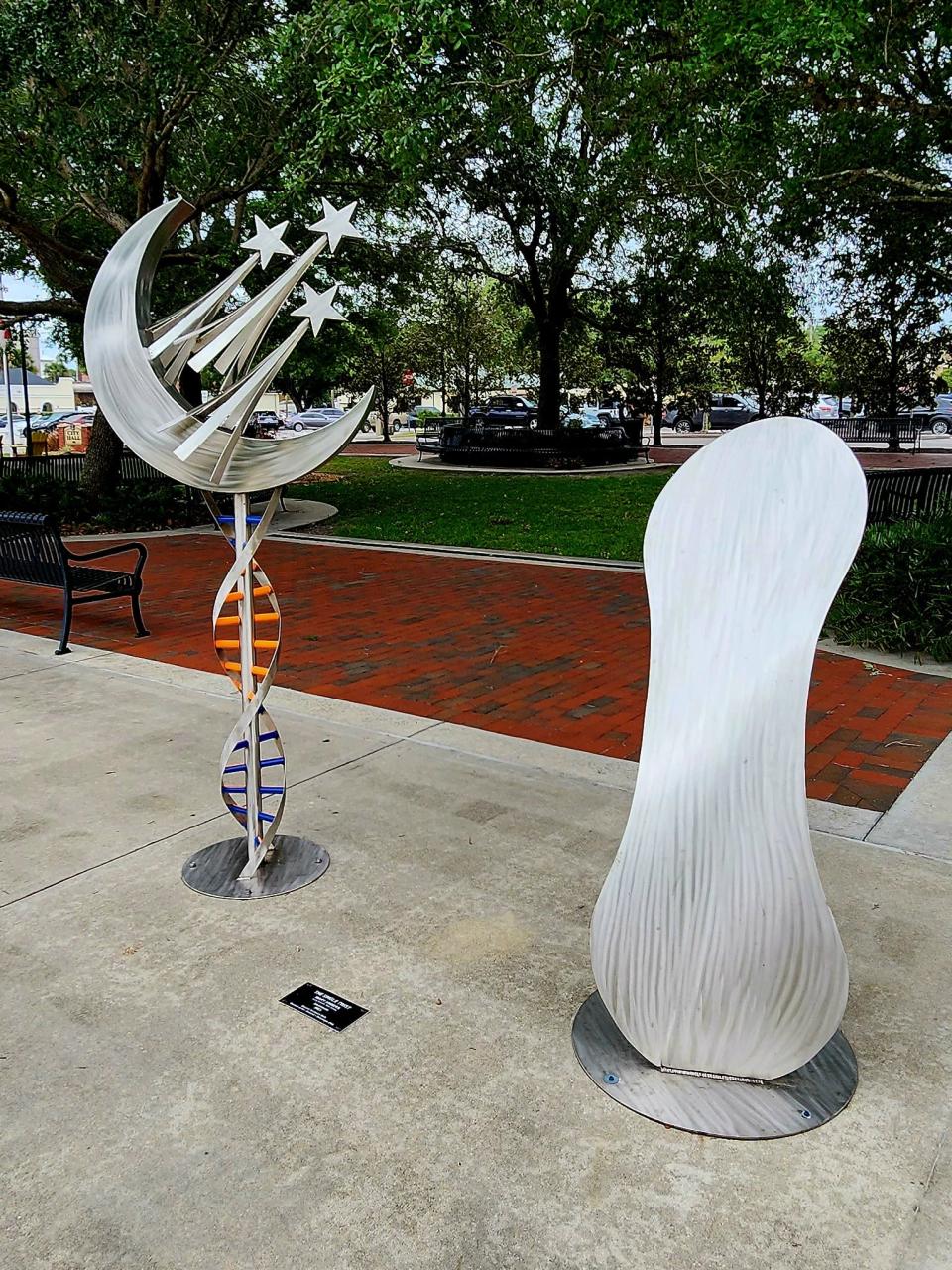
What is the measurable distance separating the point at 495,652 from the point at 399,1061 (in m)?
4.55

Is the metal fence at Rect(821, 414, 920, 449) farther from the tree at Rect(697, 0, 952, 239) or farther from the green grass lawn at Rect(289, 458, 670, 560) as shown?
the tree at Rect(697, 0, 952, 239)

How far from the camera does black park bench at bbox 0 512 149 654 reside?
7438 millimetres

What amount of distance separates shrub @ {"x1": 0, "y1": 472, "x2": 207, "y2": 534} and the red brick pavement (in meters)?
3.34

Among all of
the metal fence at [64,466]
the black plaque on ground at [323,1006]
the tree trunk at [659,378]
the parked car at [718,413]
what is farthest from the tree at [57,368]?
the black plaque on ground at [323,1006]

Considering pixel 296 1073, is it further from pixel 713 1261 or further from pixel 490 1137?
pixel 713 1261

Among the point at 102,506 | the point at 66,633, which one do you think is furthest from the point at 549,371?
the point at 66,633

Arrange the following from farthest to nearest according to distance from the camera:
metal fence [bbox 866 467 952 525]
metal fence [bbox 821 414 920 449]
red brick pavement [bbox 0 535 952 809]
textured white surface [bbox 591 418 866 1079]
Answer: metal fence [bbox 821 414 920 449], metal fence [bbox 866 467 952 525], red brick pavement [bbox 0 535 952 809], textured white surface [bbox 591 418 866 1079]

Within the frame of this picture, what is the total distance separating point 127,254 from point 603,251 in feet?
73.2

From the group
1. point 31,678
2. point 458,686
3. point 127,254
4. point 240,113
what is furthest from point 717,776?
point 240,113

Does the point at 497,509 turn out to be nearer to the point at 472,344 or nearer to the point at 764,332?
the point at 764,332

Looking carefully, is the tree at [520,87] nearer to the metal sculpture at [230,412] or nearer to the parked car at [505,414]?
the metal sculpture at [230,412]

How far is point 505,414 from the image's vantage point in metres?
36.9

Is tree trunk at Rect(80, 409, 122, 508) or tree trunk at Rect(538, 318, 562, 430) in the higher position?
tree trunk at Rect(538, 318, 562, 430)

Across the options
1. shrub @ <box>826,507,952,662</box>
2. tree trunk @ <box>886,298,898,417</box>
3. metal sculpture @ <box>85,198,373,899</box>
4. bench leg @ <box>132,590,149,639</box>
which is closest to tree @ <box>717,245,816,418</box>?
tree trunk @ <box>886,298,898,417</box>
